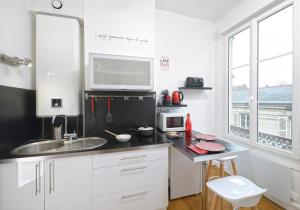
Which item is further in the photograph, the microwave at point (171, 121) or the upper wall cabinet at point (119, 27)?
the microwave at point (171, 121)

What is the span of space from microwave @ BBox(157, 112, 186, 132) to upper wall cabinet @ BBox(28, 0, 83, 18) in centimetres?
157

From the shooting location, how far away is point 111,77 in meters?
1.61

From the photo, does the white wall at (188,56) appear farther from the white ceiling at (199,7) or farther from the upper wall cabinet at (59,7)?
the upper wall cabinet at (59,7)

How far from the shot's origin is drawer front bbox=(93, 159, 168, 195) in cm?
132

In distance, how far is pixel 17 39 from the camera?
4.63 ft

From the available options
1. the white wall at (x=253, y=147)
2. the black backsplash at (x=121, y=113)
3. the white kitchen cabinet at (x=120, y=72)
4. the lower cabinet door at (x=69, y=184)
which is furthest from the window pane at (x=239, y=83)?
the lower cabinet door at (x=69, y=184)

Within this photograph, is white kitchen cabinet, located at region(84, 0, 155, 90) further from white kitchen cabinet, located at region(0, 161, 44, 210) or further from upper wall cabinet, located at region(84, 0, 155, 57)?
white kitchen cabinet, located at region(0, 161, 44, 210)

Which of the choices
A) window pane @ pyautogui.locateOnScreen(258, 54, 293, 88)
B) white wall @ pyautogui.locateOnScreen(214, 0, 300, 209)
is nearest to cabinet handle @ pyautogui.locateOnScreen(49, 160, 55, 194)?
white wall @ pyautogui.locateOnScreen(214, 0, 300, 209)

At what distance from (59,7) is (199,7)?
190cm

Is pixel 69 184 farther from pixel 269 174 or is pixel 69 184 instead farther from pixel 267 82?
pixel 267 82

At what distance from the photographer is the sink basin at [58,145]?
Answer: 56.9 inches

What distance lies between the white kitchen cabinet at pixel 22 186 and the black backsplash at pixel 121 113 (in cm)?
64

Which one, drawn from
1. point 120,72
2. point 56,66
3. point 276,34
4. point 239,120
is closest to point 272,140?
point 239,120

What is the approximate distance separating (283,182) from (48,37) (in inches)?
119
